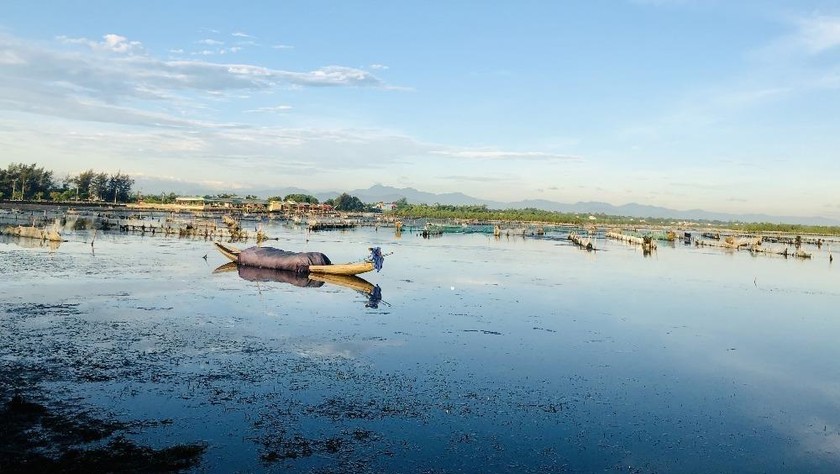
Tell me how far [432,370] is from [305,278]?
1755 cm

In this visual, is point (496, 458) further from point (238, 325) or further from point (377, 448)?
point (238, 325)

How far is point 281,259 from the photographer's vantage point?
1298 inches

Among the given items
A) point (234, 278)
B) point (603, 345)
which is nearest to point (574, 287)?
point (603, 345)

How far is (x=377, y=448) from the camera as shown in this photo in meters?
9.99

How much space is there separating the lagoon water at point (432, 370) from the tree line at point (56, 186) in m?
82.1

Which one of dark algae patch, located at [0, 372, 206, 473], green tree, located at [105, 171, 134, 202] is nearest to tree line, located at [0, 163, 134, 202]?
green tree, located at [105, 171, 134, 202]

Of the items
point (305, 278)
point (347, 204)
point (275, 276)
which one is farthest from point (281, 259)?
point (347, 204)

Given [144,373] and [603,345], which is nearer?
[144,373]

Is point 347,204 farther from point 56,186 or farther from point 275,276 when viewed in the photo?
point 275,276

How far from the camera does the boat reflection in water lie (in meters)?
28.7

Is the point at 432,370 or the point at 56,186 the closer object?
the point at 432,370

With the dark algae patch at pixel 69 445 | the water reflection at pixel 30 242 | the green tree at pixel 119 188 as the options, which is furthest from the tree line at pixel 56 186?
the dark algae patch at pixel 69 445

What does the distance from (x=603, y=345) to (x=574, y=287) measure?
44.9 ft

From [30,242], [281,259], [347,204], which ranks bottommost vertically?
[30,242]
